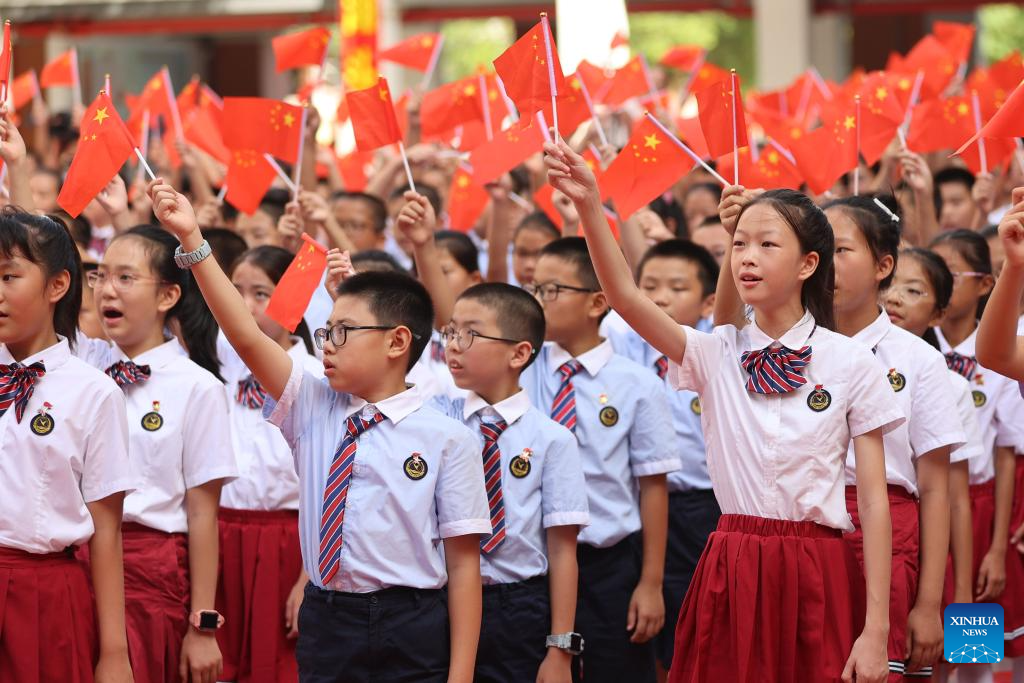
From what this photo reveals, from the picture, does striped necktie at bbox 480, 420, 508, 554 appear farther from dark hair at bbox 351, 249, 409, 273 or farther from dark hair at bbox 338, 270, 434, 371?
dark hair at bbox 351, 249, 409, 273

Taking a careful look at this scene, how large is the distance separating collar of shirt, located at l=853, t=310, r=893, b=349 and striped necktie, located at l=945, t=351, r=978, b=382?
0.70 metres

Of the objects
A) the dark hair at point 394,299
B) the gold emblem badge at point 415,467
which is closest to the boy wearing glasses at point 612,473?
the dark hair at point 394,299

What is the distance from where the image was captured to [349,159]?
662 centimetres

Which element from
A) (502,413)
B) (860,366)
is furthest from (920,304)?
(502,413)

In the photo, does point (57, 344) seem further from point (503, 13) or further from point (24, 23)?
point (24, 23)

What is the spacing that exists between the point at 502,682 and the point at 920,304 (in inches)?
61.6

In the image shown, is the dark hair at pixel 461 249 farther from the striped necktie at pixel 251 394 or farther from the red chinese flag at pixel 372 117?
the striped necktie at pixel 251 394

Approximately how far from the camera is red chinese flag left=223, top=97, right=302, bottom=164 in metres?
4.57

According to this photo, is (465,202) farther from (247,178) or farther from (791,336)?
(791,336)

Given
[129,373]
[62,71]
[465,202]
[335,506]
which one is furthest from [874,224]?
[62,71]

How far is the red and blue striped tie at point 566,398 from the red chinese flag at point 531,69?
0.72m

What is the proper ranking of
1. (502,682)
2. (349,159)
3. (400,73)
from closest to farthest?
(502,682)
(349,159)
(400,73)

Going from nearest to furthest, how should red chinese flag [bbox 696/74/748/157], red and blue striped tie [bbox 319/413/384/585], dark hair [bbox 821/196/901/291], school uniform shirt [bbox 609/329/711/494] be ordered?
red and blue striped tie [bbox 319/413/384/585] < dark hair [bbox 821/196/901/291] < red chinese flag [bbox 696/74/748/157] < school uniform shirt [bbox 609/329/711/494]

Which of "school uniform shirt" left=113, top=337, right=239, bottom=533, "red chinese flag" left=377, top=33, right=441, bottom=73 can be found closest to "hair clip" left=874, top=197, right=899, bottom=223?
"school uniform shirt" left=113, top=337, right=239, bottom=533
